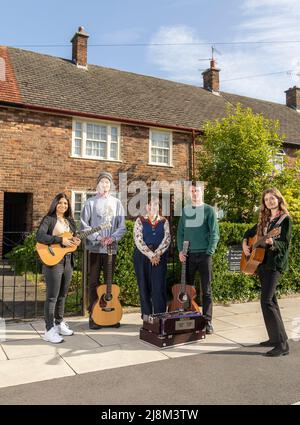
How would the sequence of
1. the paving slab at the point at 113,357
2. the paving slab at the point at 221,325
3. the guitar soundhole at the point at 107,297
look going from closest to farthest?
the paving slab at the point at 113,357 < the guitar soundhole at the point at 107,297 < the paving slab at the point at 221,325

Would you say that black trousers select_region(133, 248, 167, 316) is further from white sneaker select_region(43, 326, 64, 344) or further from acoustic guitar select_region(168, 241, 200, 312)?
white sneaker select_region(43, 326, 64, 344)

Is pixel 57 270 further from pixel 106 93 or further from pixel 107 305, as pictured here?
→ pixel 106 93

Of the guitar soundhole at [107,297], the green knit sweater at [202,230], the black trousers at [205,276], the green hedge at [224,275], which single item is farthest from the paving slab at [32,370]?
the green hedge at [224,275]

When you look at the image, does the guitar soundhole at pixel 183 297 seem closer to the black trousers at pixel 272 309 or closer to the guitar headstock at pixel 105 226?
the black trousers at pixel 272 309

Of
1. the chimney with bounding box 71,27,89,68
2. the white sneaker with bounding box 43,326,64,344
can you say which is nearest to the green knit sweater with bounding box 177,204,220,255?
the white sneaker with bounding box 43,326,64,344

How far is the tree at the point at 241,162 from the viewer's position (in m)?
13.5

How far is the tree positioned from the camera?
13547 mm

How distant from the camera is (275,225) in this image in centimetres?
498

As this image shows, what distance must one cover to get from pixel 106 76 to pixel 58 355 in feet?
56.8

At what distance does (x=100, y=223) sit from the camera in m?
5.97

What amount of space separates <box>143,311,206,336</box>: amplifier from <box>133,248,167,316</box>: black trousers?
0.60 meters
